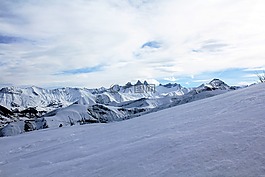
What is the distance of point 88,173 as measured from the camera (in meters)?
4.41

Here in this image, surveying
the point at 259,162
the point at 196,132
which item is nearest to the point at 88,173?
the point at 196,132

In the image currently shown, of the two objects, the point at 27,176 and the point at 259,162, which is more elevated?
the point at 259,162

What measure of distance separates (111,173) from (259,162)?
6.74ft

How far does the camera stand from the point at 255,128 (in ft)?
14.7

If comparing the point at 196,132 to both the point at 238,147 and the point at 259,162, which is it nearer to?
the point at 238,147

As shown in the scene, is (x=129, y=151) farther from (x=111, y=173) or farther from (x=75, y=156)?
(x=75, y=156)

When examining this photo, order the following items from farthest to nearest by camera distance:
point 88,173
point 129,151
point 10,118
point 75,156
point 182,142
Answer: point 10,118 < point 75,156 < point 129,151 < point 182,142 < point 88,173

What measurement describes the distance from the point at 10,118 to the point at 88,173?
18806cm

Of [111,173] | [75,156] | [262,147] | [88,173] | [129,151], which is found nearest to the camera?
[262,147]

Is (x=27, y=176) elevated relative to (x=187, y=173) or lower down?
lower down

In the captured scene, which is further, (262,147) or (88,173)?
(88,173)

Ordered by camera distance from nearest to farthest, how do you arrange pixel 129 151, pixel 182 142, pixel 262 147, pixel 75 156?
pixel 262 147
pixel 182 142
pixel 129 151
pixel 75 156

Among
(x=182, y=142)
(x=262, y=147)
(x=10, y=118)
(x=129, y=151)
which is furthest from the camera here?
(x=10, y=118)

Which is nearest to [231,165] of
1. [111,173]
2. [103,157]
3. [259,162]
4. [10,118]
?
[259,162]
